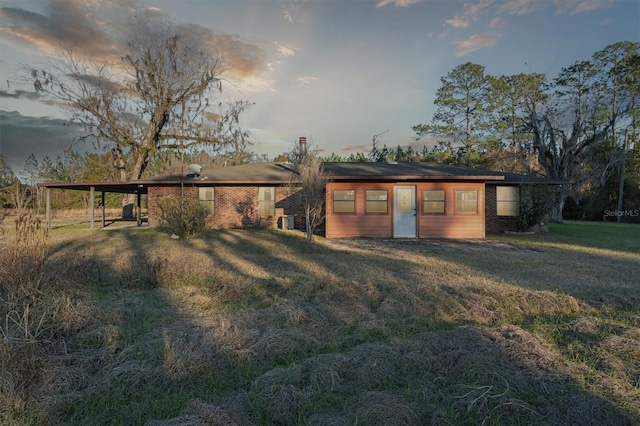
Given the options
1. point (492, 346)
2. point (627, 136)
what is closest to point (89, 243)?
point (492, 346)

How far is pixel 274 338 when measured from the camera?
345 cm

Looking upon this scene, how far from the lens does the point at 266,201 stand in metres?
16.2

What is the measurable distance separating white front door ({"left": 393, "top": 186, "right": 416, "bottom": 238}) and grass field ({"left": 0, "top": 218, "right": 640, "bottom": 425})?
671 centimetres

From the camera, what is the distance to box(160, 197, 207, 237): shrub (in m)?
12.3

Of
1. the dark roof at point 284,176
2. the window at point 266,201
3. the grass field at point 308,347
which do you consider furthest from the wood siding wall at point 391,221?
the grass field at point 308,347

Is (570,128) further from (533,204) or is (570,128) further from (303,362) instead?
(303,362)

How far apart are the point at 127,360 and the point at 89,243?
982 centimetres

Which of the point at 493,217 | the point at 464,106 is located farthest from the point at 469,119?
the point at 493,217

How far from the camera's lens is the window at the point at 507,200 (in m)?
15.8

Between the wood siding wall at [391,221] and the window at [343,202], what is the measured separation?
4.9 inches

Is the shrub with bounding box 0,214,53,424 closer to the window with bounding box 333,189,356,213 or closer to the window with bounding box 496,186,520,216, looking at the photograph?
the window with bounding box 333,189,356,213

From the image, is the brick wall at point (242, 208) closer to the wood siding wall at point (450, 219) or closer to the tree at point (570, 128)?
the wood siding wall at point (450, 219)

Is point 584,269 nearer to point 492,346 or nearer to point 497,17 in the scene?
point 492,346

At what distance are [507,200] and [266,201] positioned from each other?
36.9 ft
